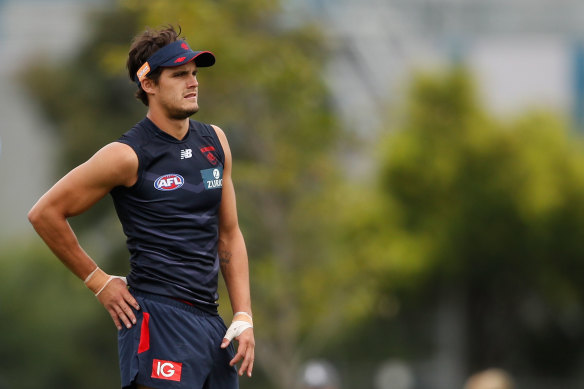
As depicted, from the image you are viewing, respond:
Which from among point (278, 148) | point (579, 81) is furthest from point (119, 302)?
point (579, 81)

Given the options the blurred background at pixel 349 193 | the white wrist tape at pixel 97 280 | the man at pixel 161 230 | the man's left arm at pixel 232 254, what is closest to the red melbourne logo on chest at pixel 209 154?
the man at pixel 161 230

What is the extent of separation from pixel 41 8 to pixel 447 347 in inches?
729

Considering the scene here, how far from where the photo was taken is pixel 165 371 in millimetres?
5418

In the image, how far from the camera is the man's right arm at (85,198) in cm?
539

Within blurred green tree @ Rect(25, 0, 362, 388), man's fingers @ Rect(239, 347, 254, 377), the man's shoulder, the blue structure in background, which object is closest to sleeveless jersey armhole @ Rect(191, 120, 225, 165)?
the man's shoulder

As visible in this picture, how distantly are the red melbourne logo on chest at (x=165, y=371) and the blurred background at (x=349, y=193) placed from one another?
14.8 meters

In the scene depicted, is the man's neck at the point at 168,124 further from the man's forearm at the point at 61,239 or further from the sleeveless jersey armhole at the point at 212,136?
the man's forearm at the point at 61,239

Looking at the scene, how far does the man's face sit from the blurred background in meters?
14.4

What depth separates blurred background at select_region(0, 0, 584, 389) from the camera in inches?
843

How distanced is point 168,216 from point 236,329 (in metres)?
0.64

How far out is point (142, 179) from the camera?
5465mm

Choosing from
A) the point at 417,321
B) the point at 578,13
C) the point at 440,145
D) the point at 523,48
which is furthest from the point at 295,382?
the point at 578,13

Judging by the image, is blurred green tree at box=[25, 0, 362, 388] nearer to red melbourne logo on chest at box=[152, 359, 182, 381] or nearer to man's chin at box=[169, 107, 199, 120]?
man's chin at box=[169, 107, 199, 120]

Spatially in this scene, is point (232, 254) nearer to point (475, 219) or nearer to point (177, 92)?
point (177, 92)
